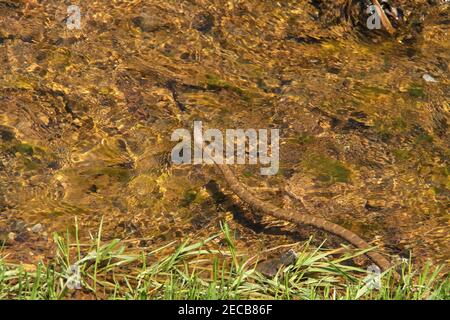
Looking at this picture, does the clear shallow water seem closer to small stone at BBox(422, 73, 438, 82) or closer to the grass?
small stone at BBox(422, 73, 438, 82)

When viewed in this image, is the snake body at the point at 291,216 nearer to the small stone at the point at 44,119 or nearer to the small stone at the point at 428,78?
the small stone at the point at 44,119

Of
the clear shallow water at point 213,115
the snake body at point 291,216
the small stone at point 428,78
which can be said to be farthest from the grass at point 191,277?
the small stone at point 428,78

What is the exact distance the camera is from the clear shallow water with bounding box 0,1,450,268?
527cm

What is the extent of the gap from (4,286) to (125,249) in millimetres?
859

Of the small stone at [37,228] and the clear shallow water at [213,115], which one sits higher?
the clear shallow water at [213,115]

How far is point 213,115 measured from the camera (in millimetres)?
6082

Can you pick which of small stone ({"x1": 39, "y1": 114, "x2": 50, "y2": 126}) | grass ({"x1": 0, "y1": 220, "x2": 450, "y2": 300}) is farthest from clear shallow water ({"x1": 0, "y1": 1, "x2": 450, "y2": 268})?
grass ({"x1": 0, "y1": 220, "x2": 450, "y2": 300})

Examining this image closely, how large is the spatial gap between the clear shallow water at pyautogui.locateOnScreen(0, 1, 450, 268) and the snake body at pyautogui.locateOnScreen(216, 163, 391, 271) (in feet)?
0.25

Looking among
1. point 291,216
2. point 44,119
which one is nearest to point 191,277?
point 291,216

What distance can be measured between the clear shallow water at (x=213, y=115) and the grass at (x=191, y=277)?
0.27 m

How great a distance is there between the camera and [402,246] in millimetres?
5199

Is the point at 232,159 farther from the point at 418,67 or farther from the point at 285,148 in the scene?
the point at 418,67

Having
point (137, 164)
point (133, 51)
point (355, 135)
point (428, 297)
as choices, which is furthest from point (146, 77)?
point (428, 297)

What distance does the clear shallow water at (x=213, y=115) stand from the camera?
5.27 metres
